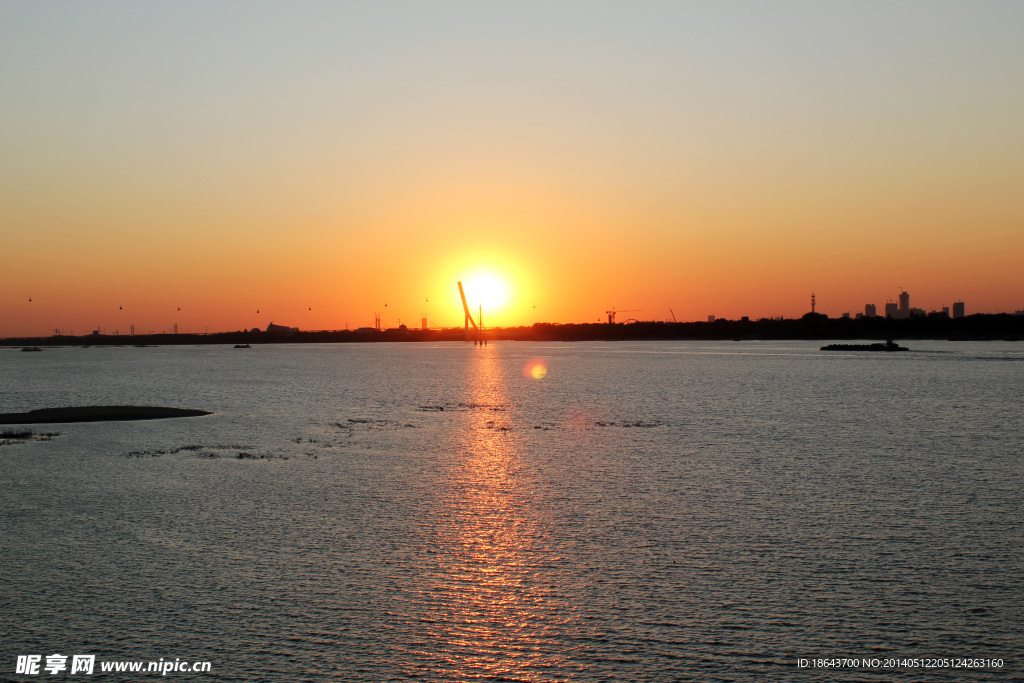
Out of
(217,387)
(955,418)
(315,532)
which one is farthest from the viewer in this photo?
(217,387)

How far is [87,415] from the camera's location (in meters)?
40.1

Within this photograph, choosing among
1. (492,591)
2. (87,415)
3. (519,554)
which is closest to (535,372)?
(87,415)

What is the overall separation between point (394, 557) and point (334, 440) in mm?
18881

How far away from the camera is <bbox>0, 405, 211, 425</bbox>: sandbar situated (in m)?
38.9

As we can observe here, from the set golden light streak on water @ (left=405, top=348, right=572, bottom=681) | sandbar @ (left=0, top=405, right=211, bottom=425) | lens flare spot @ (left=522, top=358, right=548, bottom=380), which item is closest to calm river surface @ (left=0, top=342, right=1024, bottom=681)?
golden light streak on water @ (left=405, top=348, right=572, bottom=681)

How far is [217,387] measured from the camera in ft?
241

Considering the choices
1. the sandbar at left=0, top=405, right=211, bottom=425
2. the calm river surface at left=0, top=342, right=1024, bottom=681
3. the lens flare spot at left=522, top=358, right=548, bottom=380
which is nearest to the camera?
the calm river surface at left=0, top=342, right=1024, bottom=681

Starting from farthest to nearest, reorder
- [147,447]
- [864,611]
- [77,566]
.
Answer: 1. [147,447]
2. [77,566]
3. [864,611]

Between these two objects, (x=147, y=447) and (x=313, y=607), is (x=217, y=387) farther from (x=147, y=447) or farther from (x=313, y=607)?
(x=313, y=607)

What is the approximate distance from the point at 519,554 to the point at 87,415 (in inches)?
1317

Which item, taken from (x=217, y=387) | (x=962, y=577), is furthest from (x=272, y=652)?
(x=217, y=387)

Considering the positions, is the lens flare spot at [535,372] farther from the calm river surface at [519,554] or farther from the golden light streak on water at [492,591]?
the golden light streak on water at [492,591]

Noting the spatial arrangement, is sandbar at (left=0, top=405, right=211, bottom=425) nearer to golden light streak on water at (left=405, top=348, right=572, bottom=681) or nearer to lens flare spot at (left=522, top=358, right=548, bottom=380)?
golden light streak on water at (left=405, top=348, right=572, bottom=681)

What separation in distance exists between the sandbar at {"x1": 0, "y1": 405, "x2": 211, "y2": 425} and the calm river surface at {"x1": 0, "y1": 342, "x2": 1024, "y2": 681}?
7556 mm
